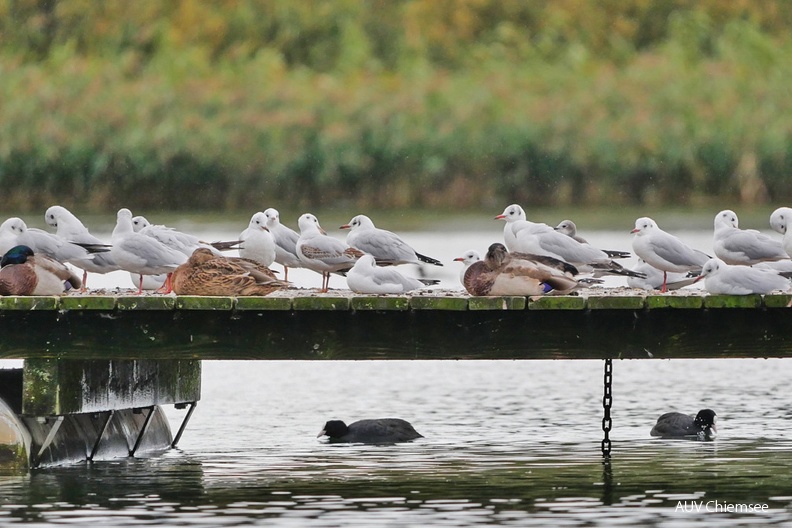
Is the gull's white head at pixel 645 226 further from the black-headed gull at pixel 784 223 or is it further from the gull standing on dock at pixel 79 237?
the gull standing on dock at pixel 79 237

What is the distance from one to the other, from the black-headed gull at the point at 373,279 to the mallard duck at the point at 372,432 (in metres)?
2.01

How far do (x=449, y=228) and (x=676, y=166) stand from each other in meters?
5.74

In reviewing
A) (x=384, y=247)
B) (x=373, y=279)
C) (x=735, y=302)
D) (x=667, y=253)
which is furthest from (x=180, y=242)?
(x=735, y=302)

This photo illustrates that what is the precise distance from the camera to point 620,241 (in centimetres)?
3516

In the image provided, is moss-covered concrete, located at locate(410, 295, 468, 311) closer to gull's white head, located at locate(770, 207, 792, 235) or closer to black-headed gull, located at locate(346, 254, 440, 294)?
black-headed gull, located at locate(346, 254, 440, 294)

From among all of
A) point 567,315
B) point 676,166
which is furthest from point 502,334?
point 676,166

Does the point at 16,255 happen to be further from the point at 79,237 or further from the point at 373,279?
the point at 373,279

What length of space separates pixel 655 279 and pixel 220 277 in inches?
159

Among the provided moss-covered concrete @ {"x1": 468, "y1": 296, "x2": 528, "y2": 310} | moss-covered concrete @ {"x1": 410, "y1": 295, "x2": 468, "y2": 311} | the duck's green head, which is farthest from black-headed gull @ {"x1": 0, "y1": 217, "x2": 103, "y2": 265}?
moss-covered concrete @ {"x1": 468, "y1": 296, "x2": 528, "y2": 310}

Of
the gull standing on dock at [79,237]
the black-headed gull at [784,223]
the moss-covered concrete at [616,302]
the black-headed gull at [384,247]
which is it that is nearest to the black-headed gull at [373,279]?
the black-headed gull at [384,247]

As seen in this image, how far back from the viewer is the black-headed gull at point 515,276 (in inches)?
540

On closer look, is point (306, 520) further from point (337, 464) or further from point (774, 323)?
point (774, 323)

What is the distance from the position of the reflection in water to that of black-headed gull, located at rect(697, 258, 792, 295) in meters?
1.32

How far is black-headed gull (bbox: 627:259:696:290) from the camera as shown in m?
16.1
